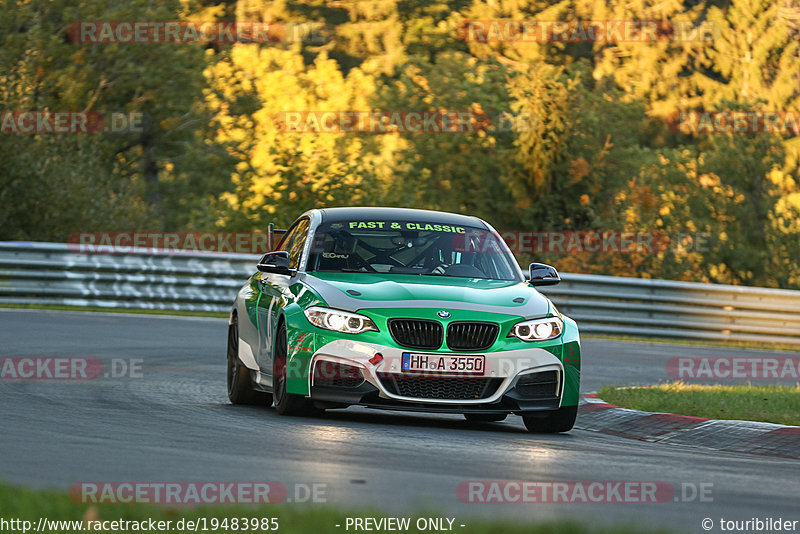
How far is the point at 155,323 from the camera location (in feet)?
72.7

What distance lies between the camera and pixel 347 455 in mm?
8750

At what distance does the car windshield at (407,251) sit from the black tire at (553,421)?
1.30 m

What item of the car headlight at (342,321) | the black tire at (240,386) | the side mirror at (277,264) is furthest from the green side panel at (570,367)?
the black tire at (240,386)

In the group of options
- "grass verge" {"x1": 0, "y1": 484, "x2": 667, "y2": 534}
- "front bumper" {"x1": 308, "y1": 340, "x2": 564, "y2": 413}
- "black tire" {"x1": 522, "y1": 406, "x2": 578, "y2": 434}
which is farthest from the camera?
"black tire" {"x1": 522, "y1": 406, "x2": 578, "y2": 434}

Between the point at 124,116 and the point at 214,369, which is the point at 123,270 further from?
the point at 124,116

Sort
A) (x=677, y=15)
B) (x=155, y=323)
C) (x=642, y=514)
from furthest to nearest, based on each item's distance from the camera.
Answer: (x=677, y=15) → (x=155, y=323) → (x=642, y=514)

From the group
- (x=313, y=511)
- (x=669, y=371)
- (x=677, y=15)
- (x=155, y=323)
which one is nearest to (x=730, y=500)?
(x=313, y=511)

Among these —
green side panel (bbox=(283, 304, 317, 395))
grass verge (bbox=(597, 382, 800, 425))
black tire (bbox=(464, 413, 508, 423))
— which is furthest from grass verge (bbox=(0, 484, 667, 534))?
grass verge (bbox=(597, 382, 800, 425))

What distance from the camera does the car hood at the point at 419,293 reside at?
10.9m

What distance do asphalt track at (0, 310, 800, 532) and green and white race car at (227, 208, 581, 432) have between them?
0.81 ft

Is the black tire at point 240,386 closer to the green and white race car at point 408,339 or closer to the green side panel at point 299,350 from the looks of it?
the green and white race car at point 408,339

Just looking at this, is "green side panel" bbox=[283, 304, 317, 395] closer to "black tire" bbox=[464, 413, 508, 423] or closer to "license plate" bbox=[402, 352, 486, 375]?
"license plate" bbox=[402, 352, 486, 375]

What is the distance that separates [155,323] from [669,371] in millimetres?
7684

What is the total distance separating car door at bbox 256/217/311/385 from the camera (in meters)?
11.6
